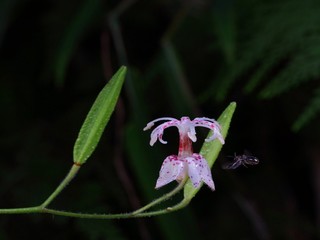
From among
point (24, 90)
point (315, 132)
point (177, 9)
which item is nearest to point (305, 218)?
point (315, 132)

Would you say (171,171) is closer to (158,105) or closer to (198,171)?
(198,171)

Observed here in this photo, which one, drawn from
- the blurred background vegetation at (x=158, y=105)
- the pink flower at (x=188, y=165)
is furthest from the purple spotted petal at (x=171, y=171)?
the blurred background vegetation at (x=158, y=105)

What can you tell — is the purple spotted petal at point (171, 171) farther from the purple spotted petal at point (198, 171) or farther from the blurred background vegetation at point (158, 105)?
the blurred background vegetation at point (158, 105)

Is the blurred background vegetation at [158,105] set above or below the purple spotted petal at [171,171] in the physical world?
above

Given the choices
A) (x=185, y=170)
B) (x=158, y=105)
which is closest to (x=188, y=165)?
(x=185, y=170)

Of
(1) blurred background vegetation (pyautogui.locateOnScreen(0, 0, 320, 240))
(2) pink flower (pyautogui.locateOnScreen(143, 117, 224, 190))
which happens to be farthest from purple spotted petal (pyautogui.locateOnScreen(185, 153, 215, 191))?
(1) blurred background vegetation (pyautogui.locateOnScreen(0, 0, 320, 240))
